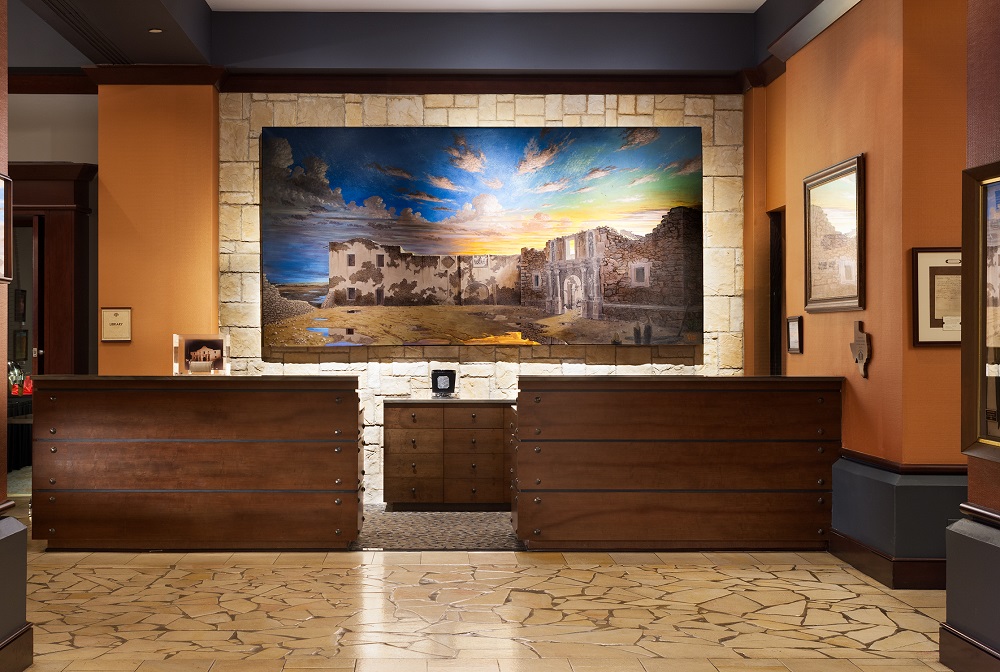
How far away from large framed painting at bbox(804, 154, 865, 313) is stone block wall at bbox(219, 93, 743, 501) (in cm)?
163

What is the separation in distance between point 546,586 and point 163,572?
2246 mm

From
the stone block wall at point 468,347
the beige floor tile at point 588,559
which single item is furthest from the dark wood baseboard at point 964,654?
the stone block wall at point 468,347

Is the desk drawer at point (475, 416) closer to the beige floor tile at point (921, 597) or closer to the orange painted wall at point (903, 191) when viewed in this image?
the orange painted wall at point (903, 191)

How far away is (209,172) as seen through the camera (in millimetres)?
7637

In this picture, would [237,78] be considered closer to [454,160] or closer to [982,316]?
[454,160]

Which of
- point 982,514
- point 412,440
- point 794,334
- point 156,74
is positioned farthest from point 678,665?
point 156,74

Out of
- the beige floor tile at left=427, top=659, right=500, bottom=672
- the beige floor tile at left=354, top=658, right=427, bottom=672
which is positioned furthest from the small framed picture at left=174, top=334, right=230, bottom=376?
the beige floor tile at left=427, top=659, right=500, bottom=672

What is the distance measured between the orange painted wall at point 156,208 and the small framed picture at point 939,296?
5.42 m

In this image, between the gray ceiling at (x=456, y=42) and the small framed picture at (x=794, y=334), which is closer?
the small framed picture at (x=794, y=334)

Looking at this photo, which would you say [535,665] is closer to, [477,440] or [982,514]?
[982,514]

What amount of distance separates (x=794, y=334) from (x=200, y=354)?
4.54 m

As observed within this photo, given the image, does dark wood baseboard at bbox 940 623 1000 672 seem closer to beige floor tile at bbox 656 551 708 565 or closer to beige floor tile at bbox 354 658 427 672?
beige floor tile at bbox 656 551 708 565

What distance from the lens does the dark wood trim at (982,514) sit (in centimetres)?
370

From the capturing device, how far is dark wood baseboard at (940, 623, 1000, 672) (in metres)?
3.58
